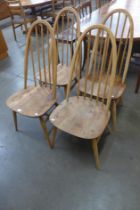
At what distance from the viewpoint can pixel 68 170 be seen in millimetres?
1459

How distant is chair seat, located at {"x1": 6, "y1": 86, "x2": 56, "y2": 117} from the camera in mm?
1403

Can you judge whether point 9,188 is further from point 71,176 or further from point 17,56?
point 17,56

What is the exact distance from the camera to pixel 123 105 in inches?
80.2

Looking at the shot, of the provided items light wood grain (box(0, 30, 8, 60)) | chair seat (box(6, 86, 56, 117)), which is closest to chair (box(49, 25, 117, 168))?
chair seat (box(6, 86, 56, 117))

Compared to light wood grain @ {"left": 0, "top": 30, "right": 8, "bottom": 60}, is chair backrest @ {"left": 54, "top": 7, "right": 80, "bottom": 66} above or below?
above

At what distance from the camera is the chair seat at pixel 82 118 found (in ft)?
4.03

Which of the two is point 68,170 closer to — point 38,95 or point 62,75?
→ point 38,95

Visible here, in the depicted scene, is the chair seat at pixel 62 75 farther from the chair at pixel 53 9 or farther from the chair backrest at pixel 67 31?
the chair at pixel 53 9

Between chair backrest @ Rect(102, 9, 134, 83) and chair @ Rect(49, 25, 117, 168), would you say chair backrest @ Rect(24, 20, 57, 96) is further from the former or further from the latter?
chair backrest @ Rect(102, 9, 134, 83)

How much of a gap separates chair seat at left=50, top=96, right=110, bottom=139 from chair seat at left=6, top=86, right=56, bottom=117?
0.39 ft

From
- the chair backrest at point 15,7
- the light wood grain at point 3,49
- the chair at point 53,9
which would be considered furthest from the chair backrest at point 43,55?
the chair at point 53,9

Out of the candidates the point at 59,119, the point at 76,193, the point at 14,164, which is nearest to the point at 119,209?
the point at 76,193

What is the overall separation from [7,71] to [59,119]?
→ 1.89 metres

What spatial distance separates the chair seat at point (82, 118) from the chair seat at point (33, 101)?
0.12 meters
